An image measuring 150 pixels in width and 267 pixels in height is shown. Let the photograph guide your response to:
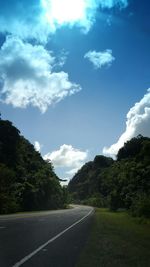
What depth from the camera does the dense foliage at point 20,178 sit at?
223 feet

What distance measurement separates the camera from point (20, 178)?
90.0 meters

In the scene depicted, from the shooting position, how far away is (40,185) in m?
101

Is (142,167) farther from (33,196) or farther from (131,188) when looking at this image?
(33,196)

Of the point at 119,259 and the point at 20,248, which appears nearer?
the point at 119,259

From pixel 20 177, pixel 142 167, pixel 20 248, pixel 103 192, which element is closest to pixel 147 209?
pixel 142 167

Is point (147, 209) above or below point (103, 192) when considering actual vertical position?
below

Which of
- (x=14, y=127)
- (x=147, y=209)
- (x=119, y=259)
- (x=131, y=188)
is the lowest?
(x=119, y=259)

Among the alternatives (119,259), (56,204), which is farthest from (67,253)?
(56,204)

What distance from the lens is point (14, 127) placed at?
9225 cm

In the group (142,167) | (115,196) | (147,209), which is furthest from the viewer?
(115,196)

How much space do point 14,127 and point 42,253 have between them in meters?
78.2

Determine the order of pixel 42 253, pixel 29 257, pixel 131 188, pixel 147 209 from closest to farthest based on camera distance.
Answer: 1. pixel 29 257
2. pixel 42 253
3. pixel 147 209
4. pixel 131 188

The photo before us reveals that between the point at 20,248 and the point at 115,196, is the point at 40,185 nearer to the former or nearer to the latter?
the point at 115,196

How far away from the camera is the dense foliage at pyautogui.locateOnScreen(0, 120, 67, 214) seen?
67.9 metres
